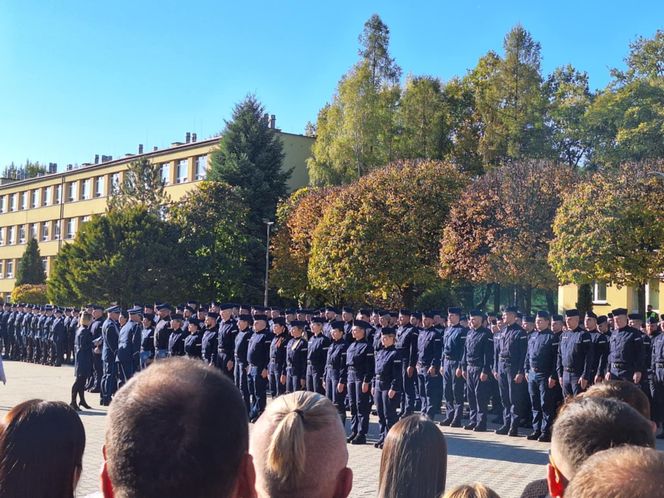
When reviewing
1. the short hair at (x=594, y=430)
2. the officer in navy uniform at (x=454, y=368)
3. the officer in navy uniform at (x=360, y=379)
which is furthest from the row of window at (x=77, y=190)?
the short hair at (x=594, y=430)

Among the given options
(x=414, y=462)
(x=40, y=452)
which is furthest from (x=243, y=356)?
(x=40, y=452)

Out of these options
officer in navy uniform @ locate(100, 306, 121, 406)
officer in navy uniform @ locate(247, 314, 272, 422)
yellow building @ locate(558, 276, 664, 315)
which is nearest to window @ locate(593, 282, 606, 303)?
yellow building @ locate(558, 276, 664, 315)

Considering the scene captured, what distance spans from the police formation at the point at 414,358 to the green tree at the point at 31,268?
165ft

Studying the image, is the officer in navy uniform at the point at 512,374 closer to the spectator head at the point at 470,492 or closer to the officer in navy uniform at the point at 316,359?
the officer in navy uniform at the point at 316,359

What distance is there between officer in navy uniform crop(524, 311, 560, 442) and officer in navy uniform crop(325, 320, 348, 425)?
125 inches

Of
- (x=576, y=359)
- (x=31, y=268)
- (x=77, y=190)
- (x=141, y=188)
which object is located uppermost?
(x=77, y=190)

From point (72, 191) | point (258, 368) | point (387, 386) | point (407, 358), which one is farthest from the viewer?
point (72, 191)

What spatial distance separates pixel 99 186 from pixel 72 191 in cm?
459

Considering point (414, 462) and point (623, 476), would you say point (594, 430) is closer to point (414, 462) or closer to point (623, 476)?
point (414, 462)

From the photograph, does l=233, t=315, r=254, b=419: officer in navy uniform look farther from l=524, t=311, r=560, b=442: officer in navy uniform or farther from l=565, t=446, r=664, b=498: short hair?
l=565, t=446, r=664, b=498: short hair

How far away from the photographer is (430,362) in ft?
48.2

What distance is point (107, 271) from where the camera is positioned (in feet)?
122

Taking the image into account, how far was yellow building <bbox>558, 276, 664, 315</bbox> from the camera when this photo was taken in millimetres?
38938

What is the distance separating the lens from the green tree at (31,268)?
2522 inches
